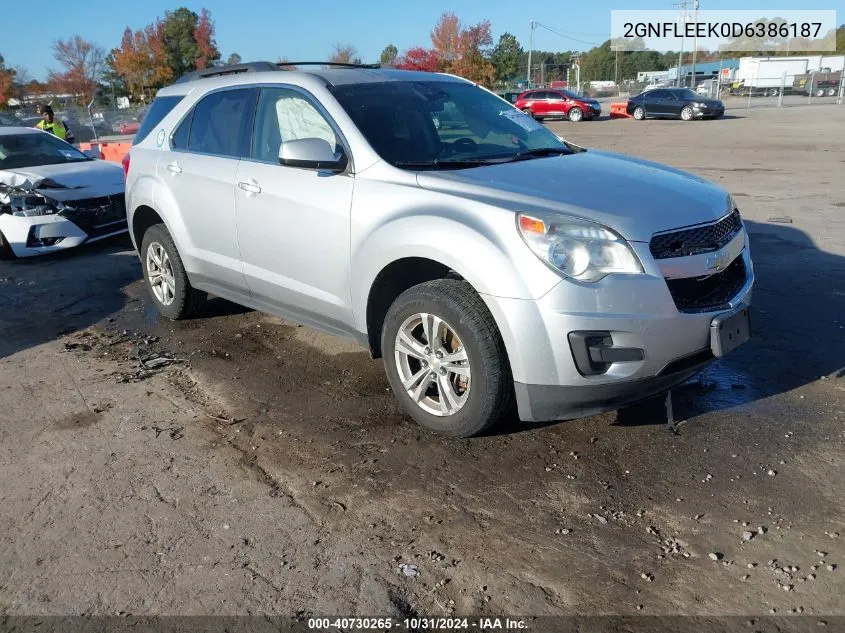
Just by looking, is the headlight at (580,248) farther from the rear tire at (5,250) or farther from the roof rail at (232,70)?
the rear tire at (5,250)

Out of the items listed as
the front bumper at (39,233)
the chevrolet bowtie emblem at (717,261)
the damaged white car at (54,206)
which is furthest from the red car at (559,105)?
the chevrolet bowtie emblem at (717,261)

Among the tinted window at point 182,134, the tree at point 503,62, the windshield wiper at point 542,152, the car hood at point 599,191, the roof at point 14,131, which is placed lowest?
the car hood at point 599,191

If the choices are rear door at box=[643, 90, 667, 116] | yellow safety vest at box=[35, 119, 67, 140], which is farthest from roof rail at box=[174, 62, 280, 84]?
rear door at box=[643, 90, 667, 116]

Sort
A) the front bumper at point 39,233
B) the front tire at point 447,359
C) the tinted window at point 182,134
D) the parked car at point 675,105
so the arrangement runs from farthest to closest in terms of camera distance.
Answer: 1. the parked car at point 675,105
2. the front bumper at point 39,233
3. the tinted window at point 182,134
4. the front tire at point 447,359

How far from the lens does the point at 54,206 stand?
853 centimetres

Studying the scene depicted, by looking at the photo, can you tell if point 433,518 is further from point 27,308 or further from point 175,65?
point 175,65

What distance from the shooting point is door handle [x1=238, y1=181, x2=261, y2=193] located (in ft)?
15.0

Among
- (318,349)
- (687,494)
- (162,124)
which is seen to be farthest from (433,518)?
(162,124)

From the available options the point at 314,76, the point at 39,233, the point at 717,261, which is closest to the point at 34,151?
the point at 39,233

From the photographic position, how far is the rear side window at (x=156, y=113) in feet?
18.7

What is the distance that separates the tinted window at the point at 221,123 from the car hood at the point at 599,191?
169cm

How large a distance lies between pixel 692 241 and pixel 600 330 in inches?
26.7

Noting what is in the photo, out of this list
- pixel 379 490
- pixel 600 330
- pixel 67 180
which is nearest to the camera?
pixel 600 330

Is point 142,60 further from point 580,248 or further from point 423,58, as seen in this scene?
→ point 580,248
